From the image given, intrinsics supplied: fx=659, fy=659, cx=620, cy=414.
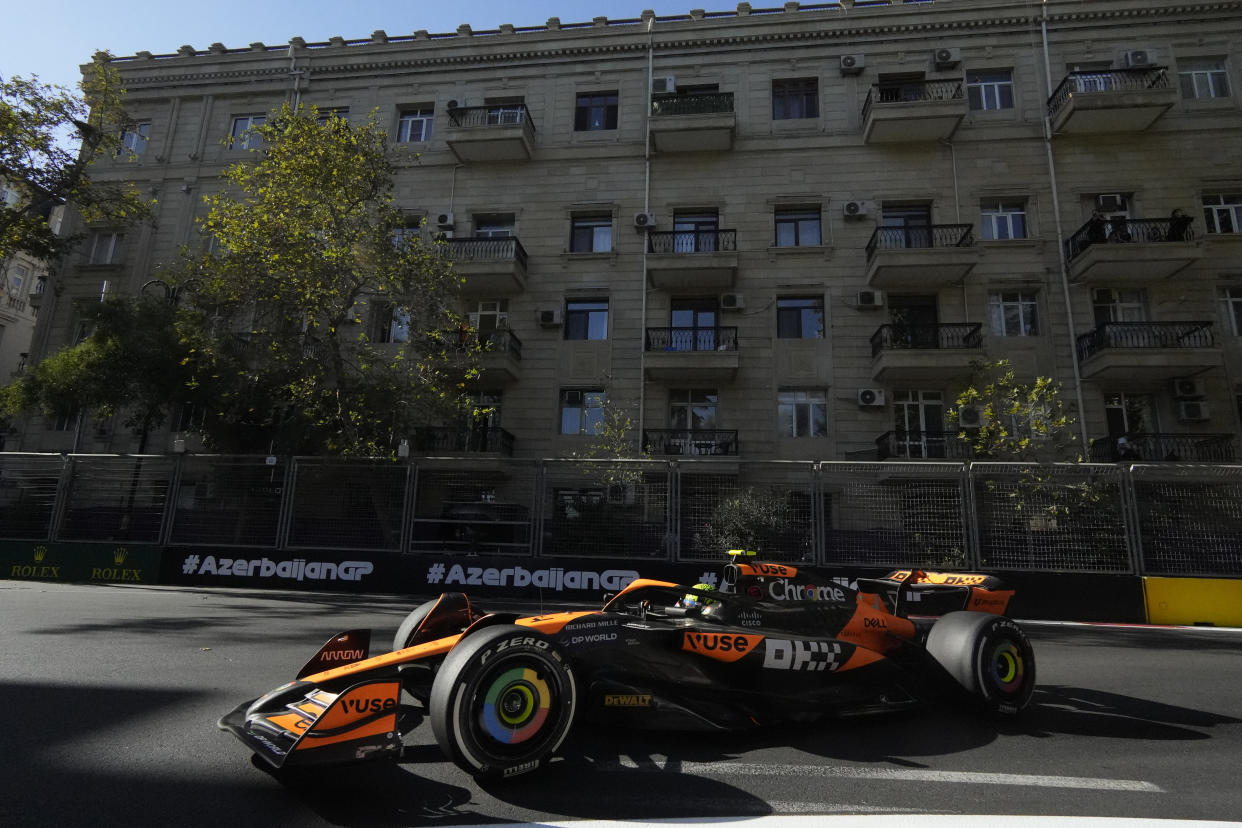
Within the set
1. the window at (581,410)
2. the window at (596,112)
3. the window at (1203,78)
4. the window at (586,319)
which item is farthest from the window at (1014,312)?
the window at (596,112)

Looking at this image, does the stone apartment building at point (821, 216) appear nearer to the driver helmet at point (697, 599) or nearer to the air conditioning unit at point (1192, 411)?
the air conditioning unit at point (1192, 411)

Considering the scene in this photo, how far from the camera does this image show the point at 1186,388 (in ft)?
60.3

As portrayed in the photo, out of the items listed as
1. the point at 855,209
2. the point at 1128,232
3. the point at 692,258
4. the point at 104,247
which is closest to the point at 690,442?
the point at 692,258

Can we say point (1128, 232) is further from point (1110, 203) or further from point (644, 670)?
point (644, 670)

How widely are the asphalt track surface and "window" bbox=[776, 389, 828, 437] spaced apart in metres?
14.4

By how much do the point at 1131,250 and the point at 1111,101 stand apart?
15.7 ft

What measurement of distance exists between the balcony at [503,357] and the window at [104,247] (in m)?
15.4

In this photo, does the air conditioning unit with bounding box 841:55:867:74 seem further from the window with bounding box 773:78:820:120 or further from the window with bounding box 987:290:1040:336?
the window with bounding box 987:290:1040:336

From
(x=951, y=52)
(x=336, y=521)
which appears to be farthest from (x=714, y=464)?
(x=951, y=52)

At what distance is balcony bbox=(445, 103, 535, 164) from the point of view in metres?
22.2

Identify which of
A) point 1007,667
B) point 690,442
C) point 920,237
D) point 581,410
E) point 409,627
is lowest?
point 1007,667

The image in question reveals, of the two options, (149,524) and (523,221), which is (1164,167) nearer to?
(523,221)

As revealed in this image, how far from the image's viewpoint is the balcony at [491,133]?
2220cm

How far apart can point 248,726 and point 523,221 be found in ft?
70.3
